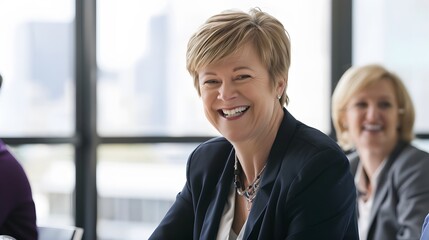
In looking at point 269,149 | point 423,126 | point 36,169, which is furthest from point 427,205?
point 36,169

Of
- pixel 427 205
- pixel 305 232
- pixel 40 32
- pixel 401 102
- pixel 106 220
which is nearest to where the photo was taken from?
pixel 305 232

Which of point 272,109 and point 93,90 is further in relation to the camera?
point 93,90

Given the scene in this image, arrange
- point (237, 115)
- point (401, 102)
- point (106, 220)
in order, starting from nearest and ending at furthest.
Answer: point (237, 115)
point (401, 102)
point (106, 220)

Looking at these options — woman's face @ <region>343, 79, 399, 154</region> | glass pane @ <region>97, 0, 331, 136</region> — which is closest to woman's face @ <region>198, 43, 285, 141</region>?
woman's face @ <region>343, 79, 399, 154</region>

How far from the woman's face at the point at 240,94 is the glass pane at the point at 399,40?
2.29m

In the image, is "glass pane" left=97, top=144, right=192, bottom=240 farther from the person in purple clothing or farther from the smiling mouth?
the smiling mouth

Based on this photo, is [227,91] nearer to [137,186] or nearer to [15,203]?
[15,203]

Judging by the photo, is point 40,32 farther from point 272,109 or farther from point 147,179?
point 272,109

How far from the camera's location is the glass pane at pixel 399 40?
157 inches

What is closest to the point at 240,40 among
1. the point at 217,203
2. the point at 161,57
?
the point at 217,203

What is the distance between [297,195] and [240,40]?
0.45 meters

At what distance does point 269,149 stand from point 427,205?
1.04 m

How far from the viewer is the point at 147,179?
13.0 ft

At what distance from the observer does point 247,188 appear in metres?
1.93
